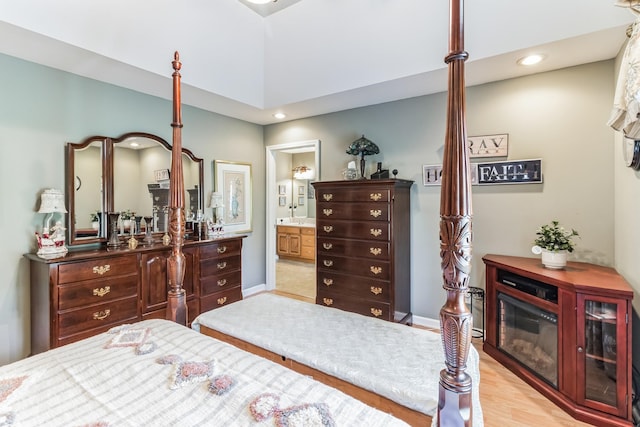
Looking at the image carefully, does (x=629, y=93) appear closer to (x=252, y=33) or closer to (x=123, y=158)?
(x=252, y=33)

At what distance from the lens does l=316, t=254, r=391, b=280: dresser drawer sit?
3043mm

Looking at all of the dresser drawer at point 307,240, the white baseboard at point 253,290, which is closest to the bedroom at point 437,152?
the white baseboard at point 253,290

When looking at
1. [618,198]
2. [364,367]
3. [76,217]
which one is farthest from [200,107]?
[618,198]

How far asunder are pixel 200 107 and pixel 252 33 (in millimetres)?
1063

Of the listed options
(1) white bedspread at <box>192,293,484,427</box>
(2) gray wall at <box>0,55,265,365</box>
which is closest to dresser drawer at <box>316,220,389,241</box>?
(1) white bedspread at <box>192,293,484,427</box>

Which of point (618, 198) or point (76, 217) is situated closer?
point (618, 198)

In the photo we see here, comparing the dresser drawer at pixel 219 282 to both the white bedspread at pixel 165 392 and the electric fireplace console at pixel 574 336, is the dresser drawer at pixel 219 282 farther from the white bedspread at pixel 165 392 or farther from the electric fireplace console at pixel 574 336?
the electric fireplace console at pixel 574 336

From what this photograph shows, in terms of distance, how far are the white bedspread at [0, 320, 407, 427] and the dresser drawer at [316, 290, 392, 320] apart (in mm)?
1880

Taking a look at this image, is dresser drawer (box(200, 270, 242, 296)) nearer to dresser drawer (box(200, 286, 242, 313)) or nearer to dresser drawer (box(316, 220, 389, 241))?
dresser drawer (box(200, 286, 242, 313))

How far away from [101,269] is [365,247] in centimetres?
237

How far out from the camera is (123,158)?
3102 mm

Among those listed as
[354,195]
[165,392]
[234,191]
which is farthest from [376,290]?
[234,191]

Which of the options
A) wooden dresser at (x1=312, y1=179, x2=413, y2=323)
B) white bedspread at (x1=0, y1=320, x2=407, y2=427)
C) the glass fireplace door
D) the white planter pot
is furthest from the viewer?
wooden dresser at (x1=312, y1=179, x2=413, y2=323)

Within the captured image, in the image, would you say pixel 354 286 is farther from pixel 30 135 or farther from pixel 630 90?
pixel 30 135
